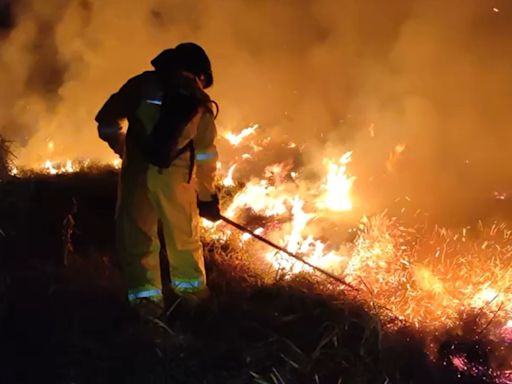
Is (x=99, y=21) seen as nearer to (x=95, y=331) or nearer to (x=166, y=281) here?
(x=166, y=281)

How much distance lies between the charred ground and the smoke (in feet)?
9.80

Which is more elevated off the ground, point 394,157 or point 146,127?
point 394,157

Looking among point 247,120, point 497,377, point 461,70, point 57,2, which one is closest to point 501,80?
point 461,70

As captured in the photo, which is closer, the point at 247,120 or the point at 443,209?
the point at 443,209

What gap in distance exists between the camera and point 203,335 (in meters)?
4.16

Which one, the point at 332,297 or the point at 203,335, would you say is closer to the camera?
the point at 203,335

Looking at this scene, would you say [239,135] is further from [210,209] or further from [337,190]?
[210,209]

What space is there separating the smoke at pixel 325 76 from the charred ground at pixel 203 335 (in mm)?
2987

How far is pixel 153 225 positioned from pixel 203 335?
800 mm

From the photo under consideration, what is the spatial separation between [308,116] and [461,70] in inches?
77.7

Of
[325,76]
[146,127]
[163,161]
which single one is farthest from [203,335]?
[325,76]

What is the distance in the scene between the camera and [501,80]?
8414 millimetres

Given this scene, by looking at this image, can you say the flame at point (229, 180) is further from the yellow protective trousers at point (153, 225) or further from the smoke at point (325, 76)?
the yellow protective trousers at point (153, 225)

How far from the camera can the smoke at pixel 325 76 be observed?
8.25m
